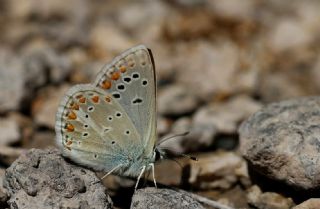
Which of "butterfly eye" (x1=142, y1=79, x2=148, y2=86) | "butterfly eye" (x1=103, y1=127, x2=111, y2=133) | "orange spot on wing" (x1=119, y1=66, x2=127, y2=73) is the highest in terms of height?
"orange spot on wing" (x1=119, y1=66, x2=127, y2=73)

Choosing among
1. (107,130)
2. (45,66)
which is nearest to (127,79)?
(107,130)

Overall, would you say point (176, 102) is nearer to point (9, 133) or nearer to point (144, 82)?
point (9, 133)

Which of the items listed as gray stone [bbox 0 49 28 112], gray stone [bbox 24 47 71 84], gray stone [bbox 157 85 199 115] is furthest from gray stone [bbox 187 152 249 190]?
gray stone [bbox 24 47 71 84]

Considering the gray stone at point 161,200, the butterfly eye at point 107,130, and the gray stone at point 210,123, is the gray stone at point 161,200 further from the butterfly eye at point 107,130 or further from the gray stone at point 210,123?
the gray stone at point 210,123

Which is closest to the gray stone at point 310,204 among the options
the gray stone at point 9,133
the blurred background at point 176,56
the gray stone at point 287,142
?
the gray stone at point 287,142

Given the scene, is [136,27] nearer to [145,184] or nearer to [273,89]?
[273,89]

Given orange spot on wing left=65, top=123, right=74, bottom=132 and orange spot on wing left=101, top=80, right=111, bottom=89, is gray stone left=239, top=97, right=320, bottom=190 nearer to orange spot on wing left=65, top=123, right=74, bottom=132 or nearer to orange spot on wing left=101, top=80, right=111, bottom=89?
orange spot on wing left=101, top=80, right=111, bottom=89

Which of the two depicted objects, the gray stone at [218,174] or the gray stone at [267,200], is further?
the gray stone at [218,174]
